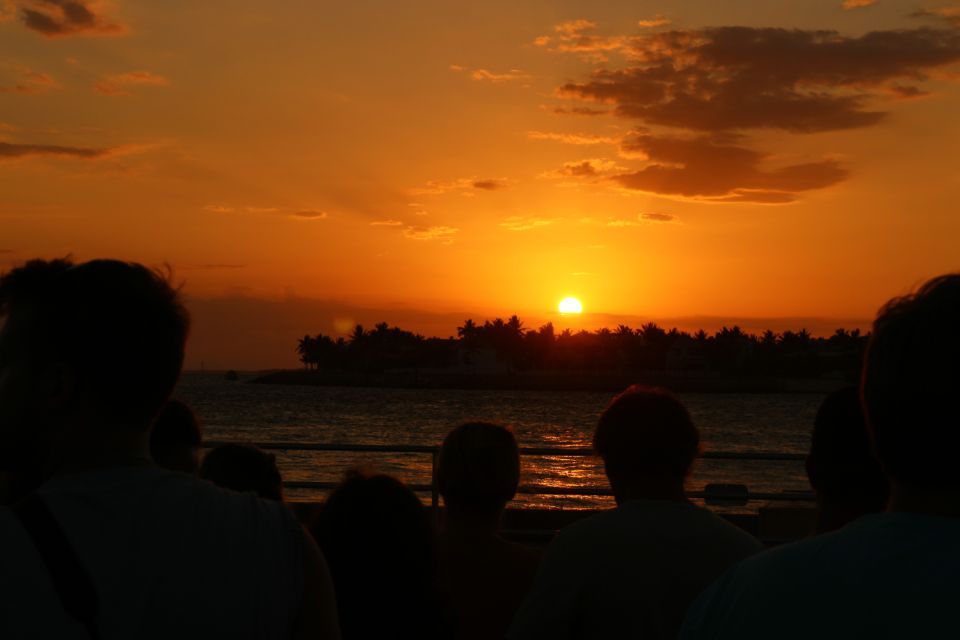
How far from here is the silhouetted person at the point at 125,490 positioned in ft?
4.99

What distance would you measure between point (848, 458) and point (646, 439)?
54 centimetres

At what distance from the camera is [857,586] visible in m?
1.38

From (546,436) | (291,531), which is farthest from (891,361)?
(546,436)

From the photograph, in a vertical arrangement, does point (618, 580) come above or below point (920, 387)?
below

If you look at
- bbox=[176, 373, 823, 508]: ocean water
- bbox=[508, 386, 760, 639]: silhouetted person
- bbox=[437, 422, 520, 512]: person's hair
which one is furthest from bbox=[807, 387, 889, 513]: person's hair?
bbox=[176, 373, 823, 508]: ocean water

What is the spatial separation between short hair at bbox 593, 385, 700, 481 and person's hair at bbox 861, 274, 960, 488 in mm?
1298

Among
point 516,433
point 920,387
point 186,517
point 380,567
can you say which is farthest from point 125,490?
point 516,433

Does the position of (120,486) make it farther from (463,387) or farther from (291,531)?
(463,387)

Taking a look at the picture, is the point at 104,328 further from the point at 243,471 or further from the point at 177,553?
the point at 243,471

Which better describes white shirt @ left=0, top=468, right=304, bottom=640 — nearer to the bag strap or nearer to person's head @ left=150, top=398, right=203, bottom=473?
the bag strap

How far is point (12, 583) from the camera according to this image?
145 centimetres

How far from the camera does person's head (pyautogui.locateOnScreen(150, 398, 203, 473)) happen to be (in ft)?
9.87

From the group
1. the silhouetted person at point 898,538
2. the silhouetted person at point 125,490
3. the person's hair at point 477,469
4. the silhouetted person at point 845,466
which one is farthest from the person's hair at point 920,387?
the person's hair at point 477,469

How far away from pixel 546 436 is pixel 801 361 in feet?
314
